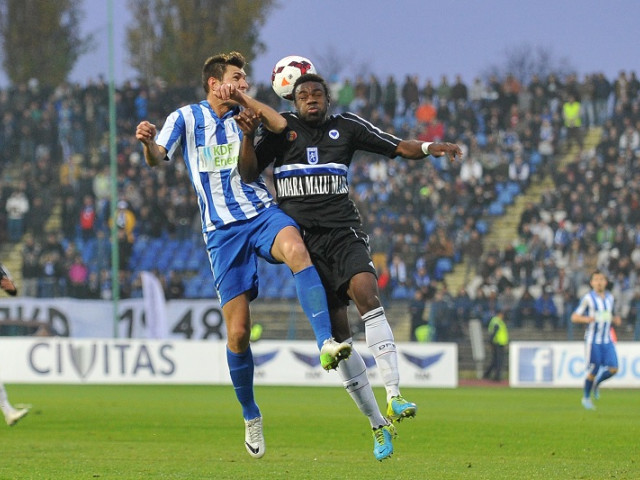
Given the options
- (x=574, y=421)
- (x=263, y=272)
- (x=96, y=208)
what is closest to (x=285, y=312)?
(x=263, y=272)

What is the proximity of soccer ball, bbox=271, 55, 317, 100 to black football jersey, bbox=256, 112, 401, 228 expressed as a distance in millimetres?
275

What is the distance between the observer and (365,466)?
9742 mm

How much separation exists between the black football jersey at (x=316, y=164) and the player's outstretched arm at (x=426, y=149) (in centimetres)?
9

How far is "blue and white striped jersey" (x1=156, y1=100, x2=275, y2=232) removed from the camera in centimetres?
865

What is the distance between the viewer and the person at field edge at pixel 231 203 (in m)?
8.46

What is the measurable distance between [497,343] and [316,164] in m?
18.6

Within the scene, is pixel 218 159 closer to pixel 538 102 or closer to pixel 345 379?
pixel 345 379

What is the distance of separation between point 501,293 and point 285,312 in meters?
5.21

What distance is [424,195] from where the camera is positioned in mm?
31062

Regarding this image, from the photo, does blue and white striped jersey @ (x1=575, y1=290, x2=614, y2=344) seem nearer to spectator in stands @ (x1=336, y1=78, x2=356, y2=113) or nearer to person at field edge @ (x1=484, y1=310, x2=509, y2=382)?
person at field edge @ (x1=484, y1=310, x2=509, y2=382)

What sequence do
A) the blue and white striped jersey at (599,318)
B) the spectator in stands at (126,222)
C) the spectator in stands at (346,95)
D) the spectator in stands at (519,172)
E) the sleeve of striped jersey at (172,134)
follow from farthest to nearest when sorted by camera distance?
the spectator in stands at (346,95) → the spectator in stands at (519,172) → the spectator in stands at (126,222) → the blue and white striped jersey at (599,318) → the sleeve of striped jersey at (172,134)

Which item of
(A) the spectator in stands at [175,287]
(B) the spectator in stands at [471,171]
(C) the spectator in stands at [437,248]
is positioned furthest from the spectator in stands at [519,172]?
(A) the spectator in stands at [175,287]

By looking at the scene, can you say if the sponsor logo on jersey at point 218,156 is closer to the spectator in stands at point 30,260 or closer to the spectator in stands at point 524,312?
the spectator in stands at point 524,312

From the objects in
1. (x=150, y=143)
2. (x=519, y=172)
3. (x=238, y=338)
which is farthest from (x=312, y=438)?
(x=519, y=172)
